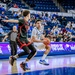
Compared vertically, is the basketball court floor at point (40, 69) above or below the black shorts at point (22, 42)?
below

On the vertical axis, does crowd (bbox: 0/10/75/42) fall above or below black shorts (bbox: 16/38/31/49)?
below

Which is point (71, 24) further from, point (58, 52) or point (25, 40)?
point (25, 40)

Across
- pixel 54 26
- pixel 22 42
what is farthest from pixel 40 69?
pixel 54 26

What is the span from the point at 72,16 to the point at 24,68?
18.0 meters

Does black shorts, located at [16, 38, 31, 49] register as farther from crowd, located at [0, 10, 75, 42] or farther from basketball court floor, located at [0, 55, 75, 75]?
crowd, located at [0, 10, 75, 42]

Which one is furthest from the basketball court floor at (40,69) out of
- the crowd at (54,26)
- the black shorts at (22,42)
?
the crowd at (54,26)

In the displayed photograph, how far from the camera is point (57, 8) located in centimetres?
2512

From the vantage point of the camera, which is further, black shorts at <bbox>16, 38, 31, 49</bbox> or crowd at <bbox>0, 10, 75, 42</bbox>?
crowd at <bbox>0, 10, 75, 42</bbox>

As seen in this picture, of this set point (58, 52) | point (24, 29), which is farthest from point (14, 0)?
point (24, 29)

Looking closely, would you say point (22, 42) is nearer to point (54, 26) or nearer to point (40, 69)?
point (40, 69)

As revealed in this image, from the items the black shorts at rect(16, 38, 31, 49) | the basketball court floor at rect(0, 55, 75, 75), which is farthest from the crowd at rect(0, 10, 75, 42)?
the black shorts at rect(16, 38, 31, 49)

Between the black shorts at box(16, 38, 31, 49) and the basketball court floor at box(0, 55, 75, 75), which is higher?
the black shorts at box(16, 38, 31, 49)

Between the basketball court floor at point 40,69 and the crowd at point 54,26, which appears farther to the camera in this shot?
the crowd at point 54,26

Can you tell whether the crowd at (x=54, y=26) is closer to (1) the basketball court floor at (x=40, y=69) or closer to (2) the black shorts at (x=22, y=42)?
(1) the basketball court floor at (x=40, y=69)
